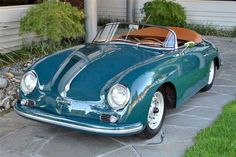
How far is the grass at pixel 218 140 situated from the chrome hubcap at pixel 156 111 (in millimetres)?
475

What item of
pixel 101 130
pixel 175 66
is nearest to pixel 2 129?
pixel 101 130

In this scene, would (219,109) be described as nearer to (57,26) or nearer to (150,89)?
(150,89)

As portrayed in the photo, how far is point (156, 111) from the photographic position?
15.5 feet

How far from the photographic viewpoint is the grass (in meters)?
4.20

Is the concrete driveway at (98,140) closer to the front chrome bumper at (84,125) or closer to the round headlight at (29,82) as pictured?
the front chrome bumper at (84,125)

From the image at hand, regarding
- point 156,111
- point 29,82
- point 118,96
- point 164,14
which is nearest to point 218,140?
point 156,111

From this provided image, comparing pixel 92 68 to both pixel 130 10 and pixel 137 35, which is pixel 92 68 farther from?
pixel 130 10

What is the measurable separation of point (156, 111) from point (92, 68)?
33.8 inches

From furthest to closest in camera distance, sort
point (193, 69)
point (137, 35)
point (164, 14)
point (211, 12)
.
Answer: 1. point (211, 12)
2. point (164, 14)
3. point (137, 35)
4. point (193, 69)

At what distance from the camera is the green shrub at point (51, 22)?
7828 mm

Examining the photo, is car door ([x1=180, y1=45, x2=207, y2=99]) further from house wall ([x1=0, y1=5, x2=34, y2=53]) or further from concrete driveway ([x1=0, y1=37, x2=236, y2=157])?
house wall ([x1=0, y1=5, x2=34, y2=53])

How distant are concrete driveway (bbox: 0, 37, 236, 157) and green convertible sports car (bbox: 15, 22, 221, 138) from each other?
0.23m

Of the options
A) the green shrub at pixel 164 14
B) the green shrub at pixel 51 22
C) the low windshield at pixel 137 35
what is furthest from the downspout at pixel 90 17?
the low windshield at pixel 137 35

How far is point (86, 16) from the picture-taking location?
912 centimetres
